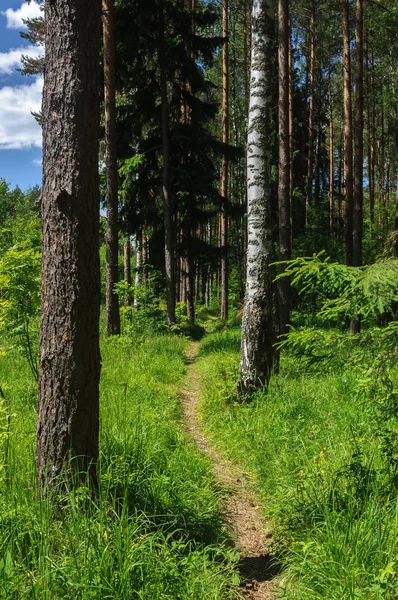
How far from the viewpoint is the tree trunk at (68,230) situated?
2.65m

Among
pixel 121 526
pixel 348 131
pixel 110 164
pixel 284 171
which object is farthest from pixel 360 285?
pixel 348 131

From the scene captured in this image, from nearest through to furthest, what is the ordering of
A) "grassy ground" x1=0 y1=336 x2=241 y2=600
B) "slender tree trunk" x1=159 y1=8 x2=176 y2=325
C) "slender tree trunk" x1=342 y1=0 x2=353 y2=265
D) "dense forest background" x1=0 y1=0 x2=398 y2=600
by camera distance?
"grassy ground" x1=0 y1=336 x2=241 y2=600, "dense forest background" x1=0 y1=0 x2=398 y2=600, "slender tree trunk" x1=342 y1=0 x2=353 y2=265, "slender tree trunk" x1=159 y1=8 x2=176 y2=325

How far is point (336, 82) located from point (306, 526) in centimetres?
3423

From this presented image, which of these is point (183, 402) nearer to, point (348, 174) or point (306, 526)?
point (306, 526)

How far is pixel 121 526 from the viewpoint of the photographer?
94.7 inches

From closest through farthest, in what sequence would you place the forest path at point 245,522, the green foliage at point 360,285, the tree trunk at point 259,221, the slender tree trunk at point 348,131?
the green foliage at point 360,285 → the forest path at point 245,522 → the tree trunk at point 259,221 → the slender tree trunk at point 348,131

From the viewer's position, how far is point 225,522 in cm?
349

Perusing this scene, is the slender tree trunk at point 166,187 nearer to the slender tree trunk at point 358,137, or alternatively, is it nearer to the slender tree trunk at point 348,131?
the slender tree trunk at point 348,131

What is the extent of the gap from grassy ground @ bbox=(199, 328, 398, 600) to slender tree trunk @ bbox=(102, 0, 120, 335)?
18.0 ft

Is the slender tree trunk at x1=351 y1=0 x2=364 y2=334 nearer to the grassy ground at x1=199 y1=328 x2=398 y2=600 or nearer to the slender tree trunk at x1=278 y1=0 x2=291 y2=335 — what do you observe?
the slender tree trunk at x1=278 y1=0 x2=291 y2=335

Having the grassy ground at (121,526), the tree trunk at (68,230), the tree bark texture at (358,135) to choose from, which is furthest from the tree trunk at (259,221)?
the tree bark texture at (358,135)

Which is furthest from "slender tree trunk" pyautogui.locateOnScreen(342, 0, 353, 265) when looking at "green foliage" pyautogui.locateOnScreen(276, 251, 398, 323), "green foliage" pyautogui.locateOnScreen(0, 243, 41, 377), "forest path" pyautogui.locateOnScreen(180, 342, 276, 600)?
"green foliage" pyautogui.locateOnScreen(276, 251, 398, 323)

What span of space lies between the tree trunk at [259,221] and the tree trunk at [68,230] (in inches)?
149

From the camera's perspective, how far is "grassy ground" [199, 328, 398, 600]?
7.84 ft
